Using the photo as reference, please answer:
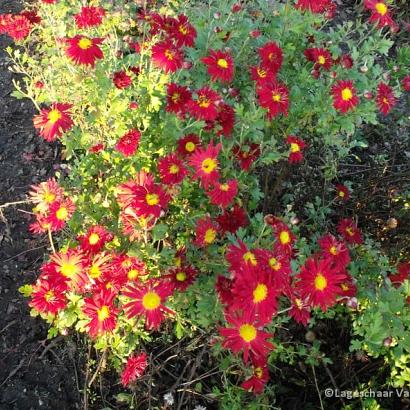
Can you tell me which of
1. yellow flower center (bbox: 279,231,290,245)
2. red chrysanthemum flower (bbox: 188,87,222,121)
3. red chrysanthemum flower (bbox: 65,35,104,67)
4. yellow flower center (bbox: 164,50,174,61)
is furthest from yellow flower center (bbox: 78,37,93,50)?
yellow flower center (bbox: 279,231,290,245)

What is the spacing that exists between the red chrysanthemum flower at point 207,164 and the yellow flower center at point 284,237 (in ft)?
1.11

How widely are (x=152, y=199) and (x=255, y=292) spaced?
49 centimetres

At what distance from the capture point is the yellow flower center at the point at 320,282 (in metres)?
1.42

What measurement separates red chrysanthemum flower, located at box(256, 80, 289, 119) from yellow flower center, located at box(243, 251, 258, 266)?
77 cm

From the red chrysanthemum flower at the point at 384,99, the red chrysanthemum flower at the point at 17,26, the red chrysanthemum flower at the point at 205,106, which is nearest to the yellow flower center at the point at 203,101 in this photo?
the red chrysanthemum flower at the point at 205,106

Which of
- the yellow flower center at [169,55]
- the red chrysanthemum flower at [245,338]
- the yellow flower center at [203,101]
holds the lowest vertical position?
the red chrysanthemum flower at [245,338]

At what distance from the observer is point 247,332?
1.38 metres

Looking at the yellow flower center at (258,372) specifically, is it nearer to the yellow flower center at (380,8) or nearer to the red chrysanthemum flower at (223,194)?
the red chrysanthemum flower at (223,194)

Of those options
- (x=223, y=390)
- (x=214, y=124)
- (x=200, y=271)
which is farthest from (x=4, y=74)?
(x=223, y=390)

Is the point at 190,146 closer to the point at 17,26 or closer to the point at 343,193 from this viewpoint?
the point at 343,193

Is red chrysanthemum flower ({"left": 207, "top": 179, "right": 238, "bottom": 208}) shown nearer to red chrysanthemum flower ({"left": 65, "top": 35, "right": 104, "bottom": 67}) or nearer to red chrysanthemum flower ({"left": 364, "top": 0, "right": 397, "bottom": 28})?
red chrysanthemum flower ({"left": 65, "top": 35, "right": 104, "bottom": 67})

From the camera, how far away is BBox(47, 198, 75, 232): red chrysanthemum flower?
159 cm

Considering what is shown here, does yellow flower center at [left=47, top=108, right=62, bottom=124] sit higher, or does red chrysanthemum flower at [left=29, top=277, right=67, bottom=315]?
yellow flower center at [left=47, top=108, right=62, bottom=124]

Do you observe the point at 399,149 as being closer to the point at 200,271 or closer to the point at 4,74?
the point at 200,271
